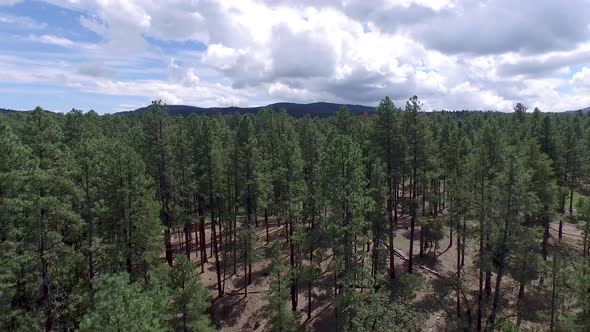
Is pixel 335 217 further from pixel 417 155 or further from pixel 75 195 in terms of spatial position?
pixel 75 195

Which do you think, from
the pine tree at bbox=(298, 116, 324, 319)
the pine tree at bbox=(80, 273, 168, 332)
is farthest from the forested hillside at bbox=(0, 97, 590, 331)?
the pine tree at bbox=(298, 116, 324, 319)

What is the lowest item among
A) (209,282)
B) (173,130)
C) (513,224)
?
(209,282)

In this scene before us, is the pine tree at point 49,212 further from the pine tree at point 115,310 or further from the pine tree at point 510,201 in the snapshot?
the pine tree at point 510,201

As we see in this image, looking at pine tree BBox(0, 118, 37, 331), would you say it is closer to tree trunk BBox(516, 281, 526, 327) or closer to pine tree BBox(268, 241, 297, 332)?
pine tree BBox(268, 241, 297, 332)

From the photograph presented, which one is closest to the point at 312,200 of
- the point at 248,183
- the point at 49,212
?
the point at 248,183

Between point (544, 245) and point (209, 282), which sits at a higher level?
point (544, 245)

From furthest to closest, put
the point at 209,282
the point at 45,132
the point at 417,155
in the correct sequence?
the point at 209,282 < the point at 417,155 < the point at 45,132

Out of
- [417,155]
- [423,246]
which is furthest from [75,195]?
[423,246]

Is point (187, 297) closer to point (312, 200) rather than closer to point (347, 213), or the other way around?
point (347, 213)
